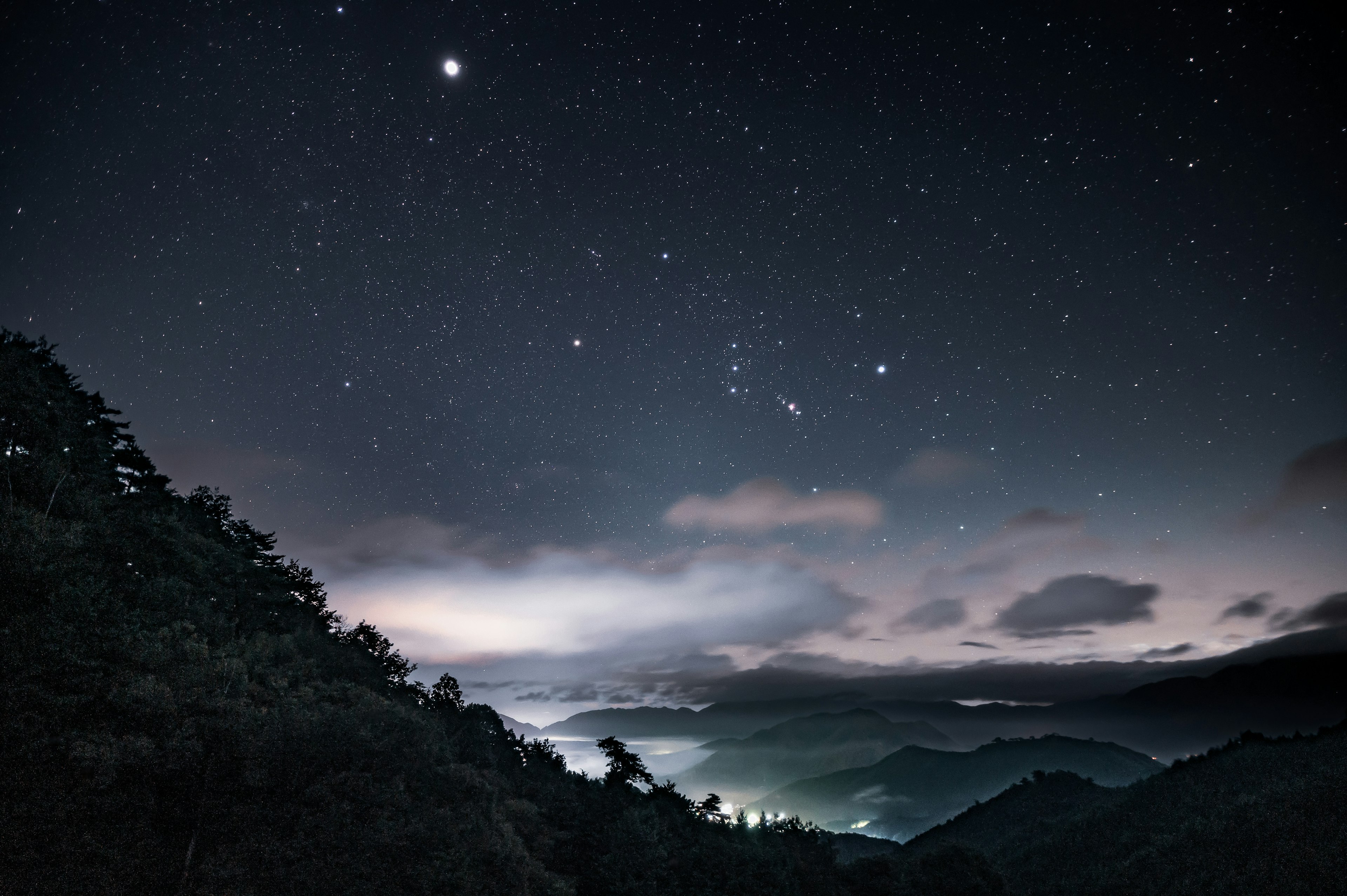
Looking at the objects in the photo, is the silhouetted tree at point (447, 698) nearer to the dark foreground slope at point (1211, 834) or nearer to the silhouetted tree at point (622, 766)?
the silhouetted tree at point (622, 766)

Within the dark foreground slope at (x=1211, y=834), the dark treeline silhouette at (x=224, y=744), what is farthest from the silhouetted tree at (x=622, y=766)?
the dark foreground slope at (x=1211, y=834)

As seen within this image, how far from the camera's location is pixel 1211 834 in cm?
11756

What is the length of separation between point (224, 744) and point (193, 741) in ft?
6.78

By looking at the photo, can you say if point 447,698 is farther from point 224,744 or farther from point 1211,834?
point 1211,834

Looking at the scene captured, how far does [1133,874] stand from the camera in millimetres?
119938

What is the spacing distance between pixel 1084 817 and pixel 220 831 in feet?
647

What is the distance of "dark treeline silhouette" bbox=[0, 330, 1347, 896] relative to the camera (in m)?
25.2

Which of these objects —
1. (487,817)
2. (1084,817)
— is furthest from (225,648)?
(1084,817)

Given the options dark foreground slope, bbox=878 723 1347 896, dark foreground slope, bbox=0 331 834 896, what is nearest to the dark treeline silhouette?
dark foreground slope, bbox=0 331 834 896

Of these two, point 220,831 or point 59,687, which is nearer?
point 59,687

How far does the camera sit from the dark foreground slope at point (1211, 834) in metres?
99.9

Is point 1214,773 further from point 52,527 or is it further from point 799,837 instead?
point 52,527

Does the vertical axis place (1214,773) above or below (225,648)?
below

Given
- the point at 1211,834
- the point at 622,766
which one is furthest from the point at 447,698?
the point at 1211,834
